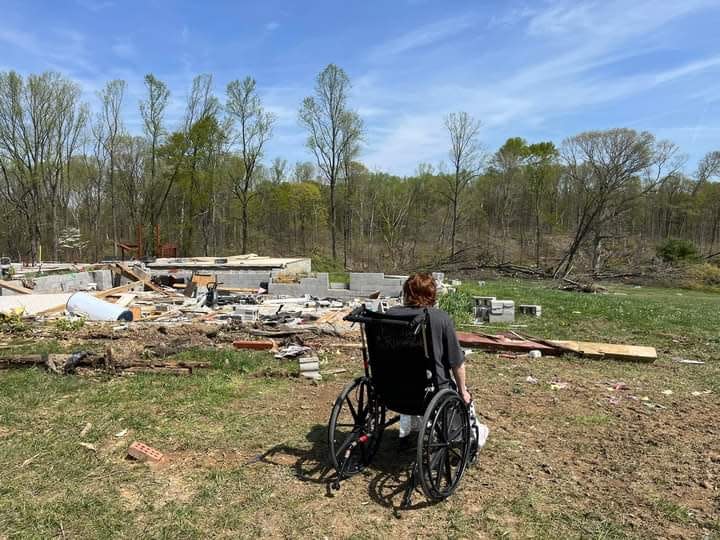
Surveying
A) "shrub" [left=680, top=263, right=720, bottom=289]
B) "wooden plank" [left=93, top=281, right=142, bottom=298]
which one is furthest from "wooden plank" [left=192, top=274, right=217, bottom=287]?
"shrub" [left=680, top=263, right=720, bottom=289]

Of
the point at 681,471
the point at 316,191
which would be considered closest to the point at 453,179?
the point at 316,191

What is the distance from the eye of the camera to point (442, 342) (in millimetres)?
2996

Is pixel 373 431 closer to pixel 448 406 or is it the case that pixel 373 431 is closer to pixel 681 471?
pixel 448 406

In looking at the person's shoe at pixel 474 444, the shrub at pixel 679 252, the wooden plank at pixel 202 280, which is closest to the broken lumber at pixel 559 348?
the person's shoe at pixel 474 444

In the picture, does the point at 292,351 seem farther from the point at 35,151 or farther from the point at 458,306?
the point at 35,151

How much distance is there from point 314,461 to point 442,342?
1.41 metres

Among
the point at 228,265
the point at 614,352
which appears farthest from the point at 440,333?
the point at 228,265

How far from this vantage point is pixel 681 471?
3309 millimetres

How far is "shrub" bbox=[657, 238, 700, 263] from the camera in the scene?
2609cm

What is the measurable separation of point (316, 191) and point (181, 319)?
26.9 meters

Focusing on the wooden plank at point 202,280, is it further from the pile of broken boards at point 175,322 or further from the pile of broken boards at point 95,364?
the pile of broken boards at point 95,364

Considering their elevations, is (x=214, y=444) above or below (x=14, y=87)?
below

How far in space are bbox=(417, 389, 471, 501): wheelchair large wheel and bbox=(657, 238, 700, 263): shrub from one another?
28.4 meters

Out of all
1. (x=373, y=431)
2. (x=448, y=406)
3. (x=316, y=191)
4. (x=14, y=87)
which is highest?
(x=14, y=87)
